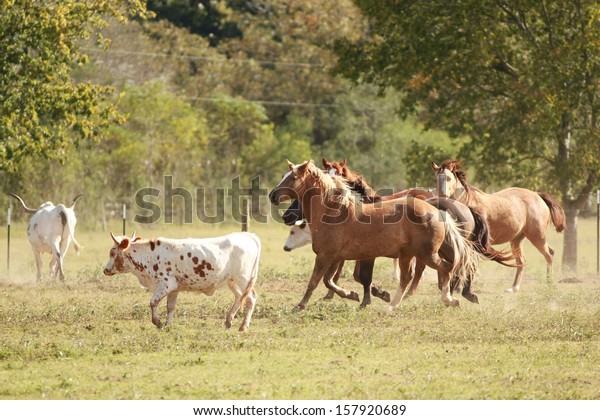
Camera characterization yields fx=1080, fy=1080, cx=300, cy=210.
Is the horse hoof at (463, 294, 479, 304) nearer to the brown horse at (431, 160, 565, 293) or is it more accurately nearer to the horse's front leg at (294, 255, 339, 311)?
the brown horse at (431, 160, 565, 293)

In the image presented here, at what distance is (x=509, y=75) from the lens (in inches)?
969

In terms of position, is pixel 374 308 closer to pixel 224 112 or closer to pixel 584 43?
pixel 584 43

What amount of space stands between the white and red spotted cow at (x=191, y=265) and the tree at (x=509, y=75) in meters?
11.1

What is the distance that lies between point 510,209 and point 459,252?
392 cm

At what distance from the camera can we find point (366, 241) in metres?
15.0

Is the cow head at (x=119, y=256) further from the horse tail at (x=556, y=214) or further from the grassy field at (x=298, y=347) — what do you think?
the horse tail at (x=556, y=214)

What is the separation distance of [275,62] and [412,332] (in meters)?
37.9

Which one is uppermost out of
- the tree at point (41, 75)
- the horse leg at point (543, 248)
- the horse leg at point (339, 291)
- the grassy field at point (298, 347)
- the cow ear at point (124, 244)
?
the tree at point (41, 75)

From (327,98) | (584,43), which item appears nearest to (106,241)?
(584,43)

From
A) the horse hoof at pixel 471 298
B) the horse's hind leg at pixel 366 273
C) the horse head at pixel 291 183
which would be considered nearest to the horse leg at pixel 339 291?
the horse's hind leg at pixel 366 273

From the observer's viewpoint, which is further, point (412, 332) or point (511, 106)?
point (511, 106)

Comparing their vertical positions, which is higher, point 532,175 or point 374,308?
point 532,175

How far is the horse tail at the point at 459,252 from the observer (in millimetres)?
15156

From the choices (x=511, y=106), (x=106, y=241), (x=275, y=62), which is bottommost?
(x=106, y=241)
